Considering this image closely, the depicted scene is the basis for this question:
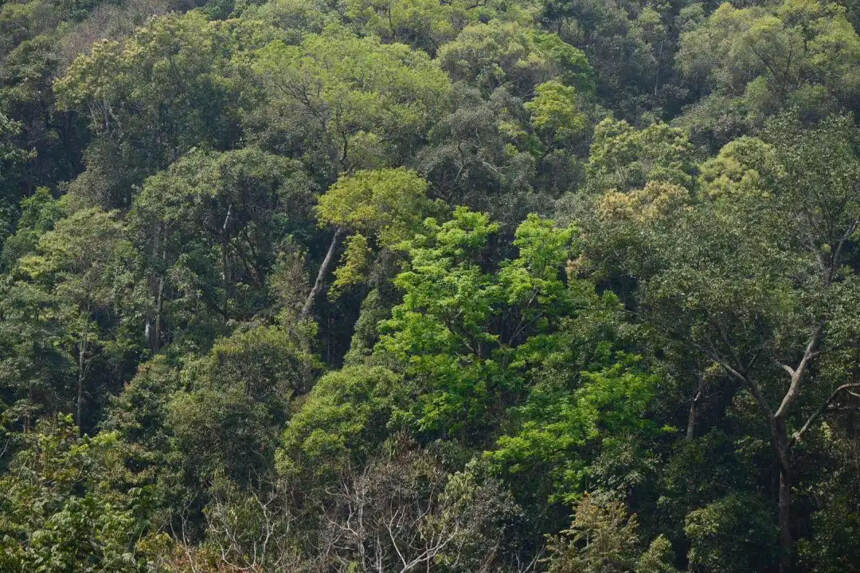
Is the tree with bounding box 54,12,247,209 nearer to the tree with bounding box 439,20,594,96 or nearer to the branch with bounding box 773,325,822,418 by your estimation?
the tree with bounding box 439,20,594,96

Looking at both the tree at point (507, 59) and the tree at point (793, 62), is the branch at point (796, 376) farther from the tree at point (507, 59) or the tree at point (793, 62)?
the tree at point (507, 59)

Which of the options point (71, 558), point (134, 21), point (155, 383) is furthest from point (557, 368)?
point (134, 21)

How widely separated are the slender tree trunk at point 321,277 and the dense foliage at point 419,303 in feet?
0.92

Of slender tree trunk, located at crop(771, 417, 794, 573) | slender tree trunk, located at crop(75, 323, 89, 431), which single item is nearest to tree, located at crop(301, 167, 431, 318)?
slender tree trunk, located at crop(75, 323, 89, 431)

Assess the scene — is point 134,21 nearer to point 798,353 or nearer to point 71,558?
point 798,353

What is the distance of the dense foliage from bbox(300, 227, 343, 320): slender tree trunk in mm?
280

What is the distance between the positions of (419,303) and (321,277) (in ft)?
18.2

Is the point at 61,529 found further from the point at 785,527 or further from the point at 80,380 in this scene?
the point at 80,380

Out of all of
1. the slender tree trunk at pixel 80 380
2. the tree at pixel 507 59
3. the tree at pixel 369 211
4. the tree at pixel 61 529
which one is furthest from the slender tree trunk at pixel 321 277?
the tree at pixel 61 529

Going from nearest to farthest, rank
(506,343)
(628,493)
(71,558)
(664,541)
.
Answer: (71,558)
(664,541)
(628,493)
(506,343)

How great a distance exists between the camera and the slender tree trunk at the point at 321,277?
28627mm

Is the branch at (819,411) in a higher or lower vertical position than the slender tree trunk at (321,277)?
higher

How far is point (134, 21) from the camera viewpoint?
39.7 m

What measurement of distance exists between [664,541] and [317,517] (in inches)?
274
